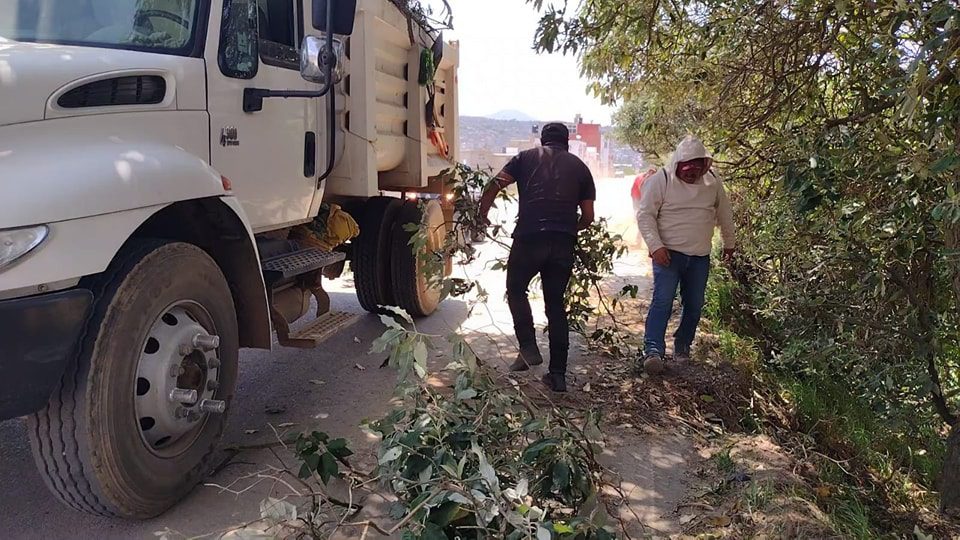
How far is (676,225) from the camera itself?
508cm

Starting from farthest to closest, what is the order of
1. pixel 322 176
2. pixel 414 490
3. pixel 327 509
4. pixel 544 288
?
pixel 544 288
pixel 322 176
pixel 327 509
pixel 414 490

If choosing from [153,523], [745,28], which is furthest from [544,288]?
[153,523]

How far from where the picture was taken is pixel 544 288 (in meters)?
4.88

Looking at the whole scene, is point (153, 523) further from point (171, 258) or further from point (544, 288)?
point (544, 288)

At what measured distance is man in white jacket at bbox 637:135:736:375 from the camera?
16.6ft

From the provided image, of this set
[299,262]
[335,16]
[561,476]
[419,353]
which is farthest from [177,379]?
[335,16]

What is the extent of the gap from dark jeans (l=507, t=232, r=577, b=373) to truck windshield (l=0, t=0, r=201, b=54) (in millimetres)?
2284

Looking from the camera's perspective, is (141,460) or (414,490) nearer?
(414,490)

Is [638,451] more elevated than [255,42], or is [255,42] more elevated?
[255,42]

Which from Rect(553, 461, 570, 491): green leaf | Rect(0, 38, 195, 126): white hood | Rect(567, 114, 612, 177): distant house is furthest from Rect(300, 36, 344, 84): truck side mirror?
Rect(567, 114, 612, 177): distant house

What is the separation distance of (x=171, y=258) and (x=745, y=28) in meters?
3.67

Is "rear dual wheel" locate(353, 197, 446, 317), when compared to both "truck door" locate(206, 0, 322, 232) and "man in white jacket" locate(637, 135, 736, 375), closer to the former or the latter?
"truck door" locate(206, 0, 322, 232)

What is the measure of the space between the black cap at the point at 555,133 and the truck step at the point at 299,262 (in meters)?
1.54

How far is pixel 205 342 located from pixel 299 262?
123cm
